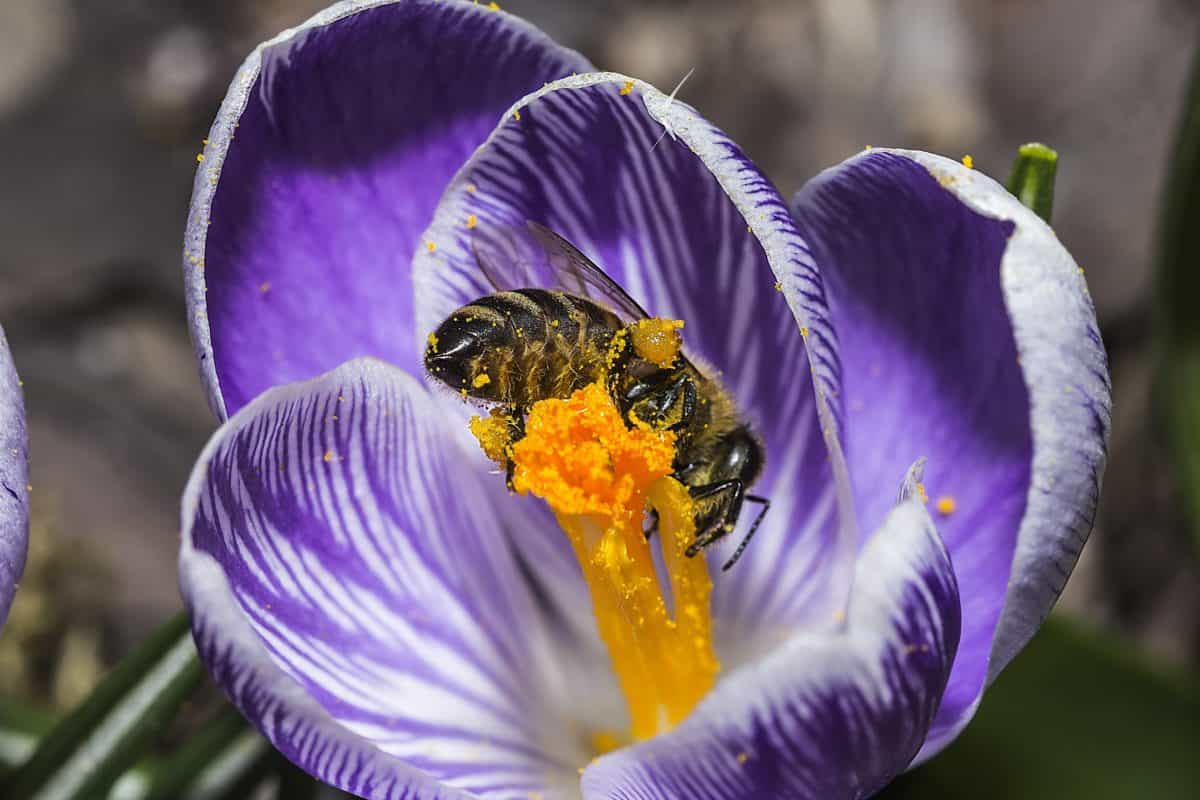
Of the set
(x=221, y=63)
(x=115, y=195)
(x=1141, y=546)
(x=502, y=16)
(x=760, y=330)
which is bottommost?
(x=1141, y=546)

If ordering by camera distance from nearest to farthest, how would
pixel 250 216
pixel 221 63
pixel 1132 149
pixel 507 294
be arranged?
pixel 507 294 → pixel 250 216 → pixel 1132 149 → pixel 221 63

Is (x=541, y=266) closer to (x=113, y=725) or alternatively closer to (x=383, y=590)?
(x=383, y=590)

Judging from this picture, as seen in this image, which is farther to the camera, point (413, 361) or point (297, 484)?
point (413, 361)

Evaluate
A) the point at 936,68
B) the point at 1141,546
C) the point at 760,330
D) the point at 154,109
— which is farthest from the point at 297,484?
the point at 936,68

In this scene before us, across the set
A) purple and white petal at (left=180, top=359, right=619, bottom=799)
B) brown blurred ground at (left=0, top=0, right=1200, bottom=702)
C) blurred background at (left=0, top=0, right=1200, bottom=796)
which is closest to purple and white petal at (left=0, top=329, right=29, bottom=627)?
purple and white petal at (left=180, top=359, right=619, bottom=799)

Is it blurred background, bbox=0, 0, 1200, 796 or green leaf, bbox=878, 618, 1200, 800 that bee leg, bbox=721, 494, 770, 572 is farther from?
blurred background, bbox=0, 0, 1200, 796

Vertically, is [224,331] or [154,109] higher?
[224,331]

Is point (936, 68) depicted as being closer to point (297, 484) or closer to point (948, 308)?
point (948, 308)

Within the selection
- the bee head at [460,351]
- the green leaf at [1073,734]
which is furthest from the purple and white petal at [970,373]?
the green leaf at [1073,734]

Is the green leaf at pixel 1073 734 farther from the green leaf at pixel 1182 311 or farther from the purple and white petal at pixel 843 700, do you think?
the purple and white petal at pixel 843 700
